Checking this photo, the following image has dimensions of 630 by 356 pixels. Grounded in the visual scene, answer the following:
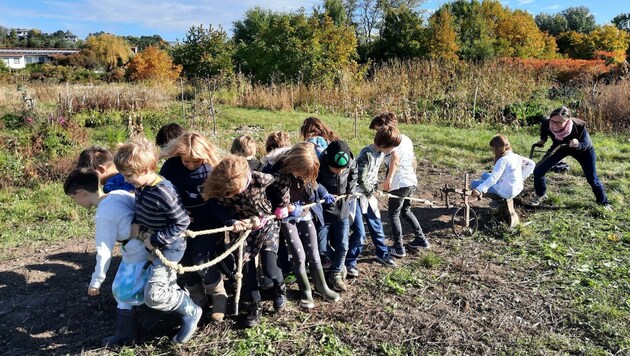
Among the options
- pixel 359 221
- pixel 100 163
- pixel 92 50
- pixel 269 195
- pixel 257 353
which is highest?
pixel 92 50

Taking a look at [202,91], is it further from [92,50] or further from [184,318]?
[92,50]

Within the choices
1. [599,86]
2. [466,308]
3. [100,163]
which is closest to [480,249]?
[466,308]

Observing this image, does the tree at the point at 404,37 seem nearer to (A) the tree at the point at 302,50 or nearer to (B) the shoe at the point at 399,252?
(A) the tree at the point at 302,50

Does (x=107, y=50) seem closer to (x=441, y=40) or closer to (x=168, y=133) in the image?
(x=441, y=40)

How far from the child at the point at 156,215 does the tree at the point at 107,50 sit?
45.9m

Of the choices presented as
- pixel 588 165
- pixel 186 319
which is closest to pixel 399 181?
pixel 186 319

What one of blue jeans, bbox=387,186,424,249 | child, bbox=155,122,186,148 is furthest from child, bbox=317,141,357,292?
child, bbox=155,122,186,148

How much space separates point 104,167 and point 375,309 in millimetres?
2487

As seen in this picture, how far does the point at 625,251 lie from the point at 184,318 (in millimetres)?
4531

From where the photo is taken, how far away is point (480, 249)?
5230 millimetres

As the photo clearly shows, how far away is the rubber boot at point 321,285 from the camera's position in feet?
13.3

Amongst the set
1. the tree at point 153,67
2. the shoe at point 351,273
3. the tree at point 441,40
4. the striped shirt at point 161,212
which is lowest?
the shoe at point 351,273

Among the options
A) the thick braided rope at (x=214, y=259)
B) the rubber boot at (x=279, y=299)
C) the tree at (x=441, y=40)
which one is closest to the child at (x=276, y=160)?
the rubber boot at (x=279, y=299)

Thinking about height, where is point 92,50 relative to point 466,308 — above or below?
above
